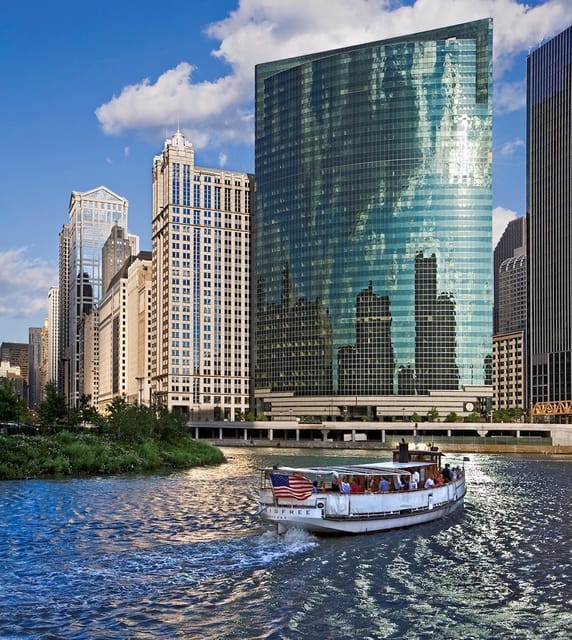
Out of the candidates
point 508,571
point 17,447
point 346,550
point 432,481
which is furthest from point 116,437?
point 508,571

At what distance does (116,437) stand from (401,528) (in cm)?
7402

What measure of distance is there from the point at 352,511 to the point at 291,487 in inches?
208

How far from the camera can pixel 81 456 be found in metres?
103

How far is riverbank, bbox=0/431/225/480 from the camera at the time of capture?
9650 cm

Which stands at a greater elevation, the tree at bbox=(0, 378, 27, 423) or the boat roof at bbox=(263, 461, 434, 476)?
the tree at bbox=(0, 378, 27, 423)

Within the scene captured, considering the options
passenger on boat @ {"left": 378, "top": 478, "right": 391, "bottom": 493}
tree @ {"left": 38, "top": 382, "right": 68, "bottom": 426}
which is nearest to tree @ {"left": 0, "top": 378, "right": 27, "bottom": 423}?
tree @ {"left": 38, "top": 382, "right": 68, "bottom": 426}

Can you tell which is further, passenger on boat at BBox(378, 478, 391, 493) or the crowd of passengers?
passenger on boat at BBox(378, 478, 391, 493)

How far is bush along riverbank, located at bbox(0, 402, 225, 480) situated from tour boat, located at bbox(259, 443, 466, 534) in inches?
1718

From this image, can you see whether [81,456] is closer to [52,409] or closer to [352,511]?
[352,511]

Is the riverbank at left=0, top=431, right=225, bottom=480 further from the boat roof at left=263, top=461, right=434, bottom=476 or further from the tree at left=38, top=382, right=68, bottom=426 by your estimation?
the tree at left=38, top=382, right=68, bottom=426

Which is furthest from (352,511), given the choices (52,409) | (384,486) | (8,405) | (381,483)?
(52,409)

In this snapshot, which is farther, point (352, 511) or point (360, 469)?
point (360, 469)

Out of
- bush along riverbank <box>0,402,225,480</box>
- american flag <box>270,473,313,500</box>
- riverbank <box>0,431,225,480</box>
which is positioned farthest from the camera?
bush along riverbank <box>0,402,225,480</box>

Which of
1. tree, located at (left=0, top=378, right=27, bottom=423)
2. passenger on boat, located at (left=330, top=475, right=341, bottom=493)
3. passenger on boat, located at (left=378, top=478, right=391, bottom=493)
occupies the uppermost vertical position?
tree, located at (left=0, top=378, right=27, bottom=423)
